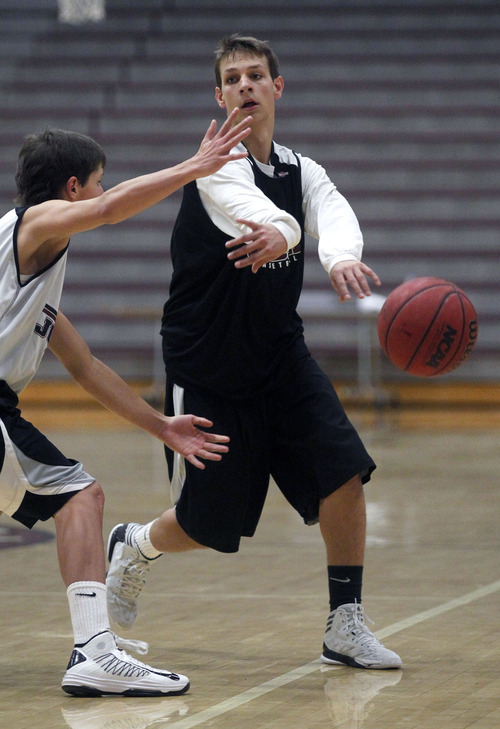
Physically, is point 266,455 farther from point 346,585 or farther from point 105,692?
point 105,692

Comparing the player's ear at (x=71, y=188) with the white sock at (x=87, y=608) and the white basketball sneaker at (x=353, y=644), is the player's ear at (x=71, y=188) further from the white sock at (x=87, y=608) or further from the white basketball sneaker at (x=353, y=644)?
the white basketball sneaker at (x=353, y=644)

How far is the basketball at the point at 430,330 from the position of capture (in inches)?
145

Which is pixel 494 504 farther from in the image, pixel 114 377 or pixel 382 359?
pixel 382 359

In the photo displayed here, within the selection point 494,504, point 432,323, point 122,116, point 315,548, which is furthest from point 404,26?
point 432,323

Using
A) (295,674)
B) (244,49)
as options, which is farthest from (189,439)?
(244,49)

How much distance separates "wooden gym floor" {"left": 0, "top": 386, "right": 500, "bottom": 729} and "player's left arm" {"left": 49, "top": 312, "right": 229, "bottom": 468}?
2.05 ft

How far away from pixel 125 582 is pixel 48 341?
89 centimetres

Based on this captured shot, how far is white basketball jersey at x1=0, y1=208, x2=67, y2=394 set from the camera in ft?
9.69

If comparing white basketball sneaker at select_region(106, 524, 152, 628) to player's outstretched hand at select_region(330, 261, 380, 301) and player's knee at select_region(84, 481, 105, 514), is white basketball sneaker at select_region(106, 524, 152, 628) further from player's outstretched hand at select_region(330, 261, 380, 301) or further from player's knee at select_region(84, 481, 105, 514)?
player's outstretched hand at select_region(330, 261, 380, 301)

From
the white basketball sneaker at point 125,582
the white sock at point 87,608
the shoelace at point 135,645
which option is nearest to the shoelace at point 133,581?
the white basketball sneaker at point 125,582

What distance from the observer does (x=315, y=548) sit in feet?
17.3

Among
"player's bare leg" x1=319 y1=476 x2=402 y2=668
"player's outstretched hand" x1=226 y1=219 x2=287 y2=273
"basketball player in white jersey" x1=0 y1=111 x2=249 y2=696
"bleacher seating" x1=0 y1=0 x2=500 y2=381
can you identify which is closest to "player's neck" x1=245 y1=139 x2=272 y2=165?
"basketball player in white jersey" x1=0 y1=111 x2=249 y2=696

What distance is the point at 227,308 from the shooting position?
132 inches

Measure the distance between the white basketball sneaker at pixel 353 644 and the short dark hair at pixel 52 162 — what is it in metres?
1.44
